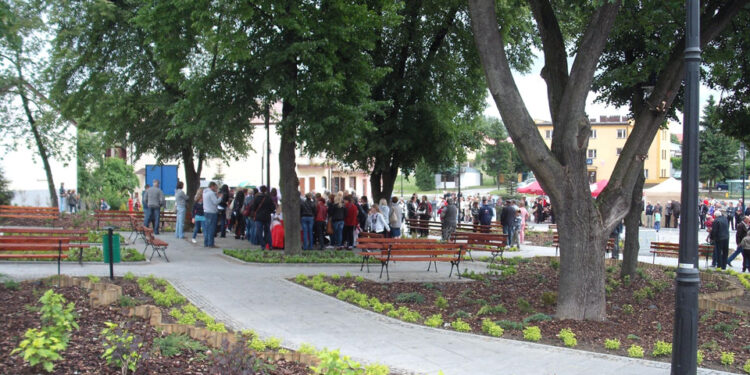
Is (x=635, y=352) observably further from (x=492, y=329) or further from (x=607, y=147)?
(x=607, y=147)

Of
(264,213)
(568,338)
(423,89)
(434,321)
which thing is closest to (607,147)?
(423,89)

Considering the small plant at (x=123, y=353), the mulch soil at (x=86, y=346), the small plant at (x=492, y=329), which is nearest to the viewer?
the small plant at (x=123, y=353)

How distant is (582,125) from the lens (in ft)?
32.5

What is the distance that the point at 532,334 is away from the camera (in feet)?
28.8

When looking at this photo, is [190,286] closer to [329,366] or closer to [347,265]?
[347,265]

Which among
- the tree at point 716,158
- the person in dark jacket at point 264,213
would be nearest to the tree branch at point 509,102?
the person in dark jacket at point 264,213

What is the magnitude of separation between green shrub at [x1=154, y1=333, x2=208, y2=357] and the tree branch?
5.50 metres

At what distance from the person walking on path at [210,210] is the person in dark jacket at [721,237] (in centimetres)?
1559

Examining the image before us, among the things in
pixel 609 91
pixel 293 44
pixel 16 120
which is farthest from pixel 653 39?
pixel 16 120

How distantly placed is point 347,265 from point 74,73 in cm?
1426

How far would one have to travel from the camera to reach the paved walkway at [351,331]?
7.54 meters

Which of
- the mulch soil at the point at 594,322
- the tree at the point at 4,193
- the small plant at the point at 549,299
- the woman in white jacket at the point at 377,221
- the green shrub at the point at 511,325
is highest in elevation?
the tree at the point at 4,193

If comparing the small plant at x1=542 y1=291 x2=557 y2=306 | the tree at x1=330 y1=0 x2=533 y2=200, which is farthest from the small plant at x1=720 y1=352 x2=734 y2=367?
the tree at x1=330 y1=0 x2=533 y2=200

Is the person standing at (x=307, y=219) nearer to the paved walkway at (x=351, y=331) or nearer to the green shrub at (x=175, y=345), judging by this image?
the paved walkway at (x=351, y=331)
